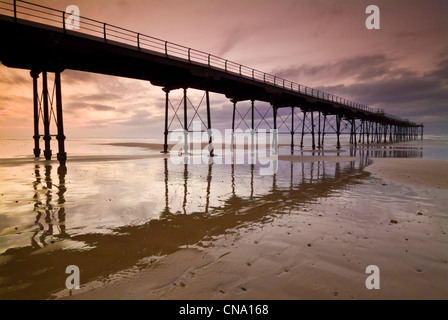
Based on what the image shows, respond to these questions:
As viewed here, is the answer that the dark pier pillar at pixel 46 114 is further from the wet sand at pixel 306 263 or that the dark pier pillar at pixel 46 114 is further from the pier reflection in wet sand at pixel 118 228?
the wet sand at pixel 306 263

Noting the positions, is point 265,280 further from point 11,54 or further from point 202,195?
point 11,54

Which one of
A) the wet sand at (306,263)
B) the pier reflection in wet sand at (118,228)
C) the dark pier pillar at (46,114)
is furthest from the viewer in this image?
the dark pier pillar at (46,114)

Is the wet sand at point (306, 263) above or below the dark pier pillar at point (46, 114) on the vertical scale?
below

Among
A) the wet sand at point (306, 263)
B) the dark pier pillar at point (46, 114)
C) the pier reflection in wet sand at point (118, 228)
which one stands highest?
the dark pier pillar at point (46, 114)

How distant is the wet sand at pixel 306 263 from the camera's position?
2516 millimetres

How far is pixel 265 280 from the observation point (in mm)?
2725

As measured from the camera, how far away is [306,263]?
10.2ft

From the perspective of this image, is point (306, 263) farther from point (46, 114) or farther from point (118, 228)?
point (46, 114)

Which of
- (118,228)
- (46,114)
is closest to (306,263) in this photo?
(118,228)

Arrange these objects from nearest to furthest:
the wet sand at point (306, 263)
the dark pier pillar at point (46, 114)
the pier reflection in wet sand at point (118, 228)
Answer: the wet sand at point (306, 263) < the pier reflection in wet sand at point (118, 228) < the dark pier pillar at point (46, 114)

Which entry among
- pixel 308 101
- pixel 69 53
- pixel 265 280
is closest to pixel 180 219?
pixel 265 280

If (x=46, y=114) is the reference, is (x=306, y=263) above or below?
below

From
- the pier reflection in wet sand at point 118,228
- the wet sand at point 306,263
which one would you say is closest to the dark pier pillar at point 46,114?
the pier reflection in wet sand at point 118,228

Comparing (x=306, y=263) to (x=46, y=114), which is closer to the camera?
(x=306, y=263)
